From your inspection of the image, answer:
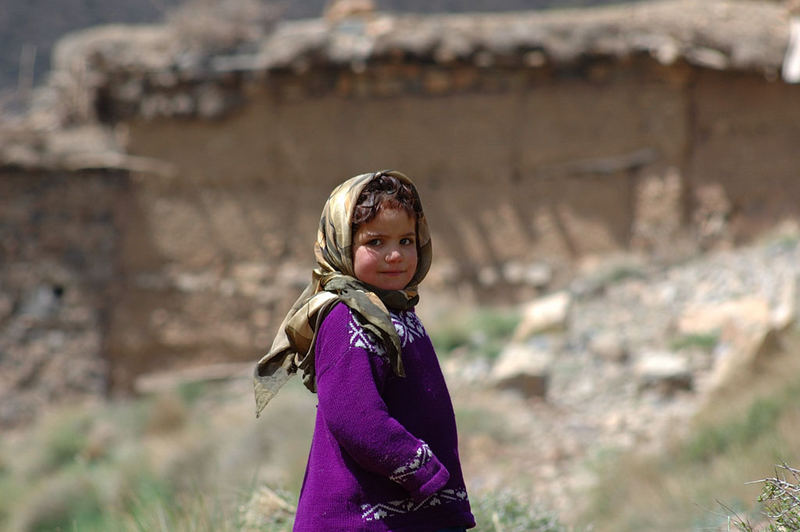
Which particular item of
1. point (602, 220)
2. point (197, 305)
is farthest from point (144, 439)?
point (602, 220)

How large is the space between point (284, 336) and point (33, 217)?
8.69 meters

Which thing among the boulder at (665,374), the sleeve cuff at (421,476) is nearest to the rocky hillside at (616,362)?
the boulder at (665,374)

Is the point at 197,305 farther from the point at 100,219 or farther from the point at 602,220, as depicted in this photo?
the point at 602,220

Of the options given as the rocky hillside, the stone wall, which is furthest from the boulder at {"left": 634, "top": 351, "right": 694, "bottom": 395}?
the stone wall

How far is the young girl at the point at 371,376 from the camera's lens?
85.3 inches

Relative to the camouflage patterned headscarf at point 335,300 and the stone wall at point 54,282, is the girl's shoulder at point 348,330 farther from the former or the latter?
the stone wall at point 54,282

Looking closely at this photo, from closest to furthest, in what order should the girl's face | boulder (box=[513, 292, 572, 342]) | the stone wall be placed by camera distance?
1. the girl's face
2. boulder (box=[513, 292, 572, 342])
3. the stone wall

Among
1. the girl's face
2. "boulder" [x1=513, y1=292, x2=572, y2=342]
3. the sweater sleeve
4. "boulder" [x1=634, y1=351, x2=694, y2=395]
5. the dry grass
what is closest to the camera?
the sweater sleeve

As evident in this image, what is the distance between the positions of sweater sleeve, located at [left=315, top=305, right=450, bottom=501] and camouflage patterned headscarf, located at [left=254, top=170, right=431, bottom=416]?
0.06 m

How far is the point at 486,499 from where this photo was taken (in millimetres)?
3568

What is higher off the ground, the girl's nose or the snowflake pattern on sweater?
the girl's nose

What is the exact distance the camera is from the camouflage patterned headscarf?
2.27 m

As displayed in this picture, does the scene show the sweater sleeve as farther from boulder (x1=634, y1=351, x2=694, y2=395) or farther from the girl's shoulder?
boulder (x1=634, y1=351, x2=694, y2=395)

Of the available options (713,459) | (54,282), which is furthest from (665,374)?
(54,282)
